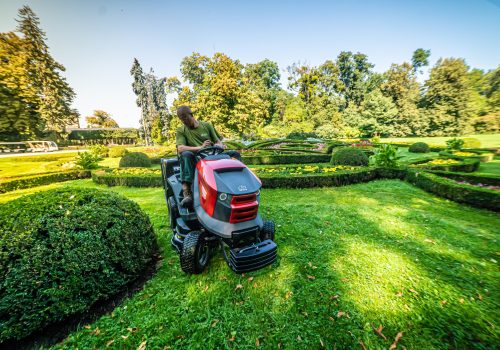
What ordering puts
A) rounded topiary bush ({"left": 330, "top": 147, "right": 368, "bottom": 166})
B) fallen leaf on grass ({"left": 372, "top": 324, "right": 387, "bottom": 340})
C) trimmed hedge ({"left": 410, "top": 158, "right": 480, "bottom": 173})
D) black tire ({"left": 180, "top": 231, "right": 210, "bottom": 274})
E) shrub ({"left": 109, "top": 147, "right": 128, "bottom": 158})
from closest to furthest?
1. fallen leaf on grass ({"left": 372, "top": 324, "right": 387, "bottom": 340})
2. black tire ({"left": 180, "top": 231, "right": 210, "bottom": 274})
3. trimmed hedge ({"left": 410, "top": 158, "right": 480, "bottom": 173})
4. rounded topiary bush ({"left": 330, "top": 147, "right": 368, "bottom": 166})
5. shrub ({"left": 109, "top": 147, "right": 128, "bottom": 158})

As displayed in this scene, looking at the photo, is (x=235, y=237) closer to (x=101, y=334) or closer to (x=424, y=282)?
(x=101, y=334)

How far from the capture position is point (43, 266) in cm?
199

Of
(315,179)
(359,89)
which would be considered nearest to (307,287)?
(315,179)

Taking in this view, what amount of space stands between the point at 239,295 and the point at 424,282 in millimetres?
2327

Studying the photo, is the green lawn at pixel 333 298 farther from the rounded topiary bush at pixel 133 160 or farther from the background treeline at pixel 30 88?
the background treeline at pixel 30 88

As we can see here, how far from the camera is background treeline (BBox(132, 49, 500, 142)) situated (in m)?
26.5

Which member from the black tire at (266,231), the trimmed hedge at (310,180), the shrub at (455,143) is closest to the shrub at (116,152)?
the trimmed hedge at (310,180)

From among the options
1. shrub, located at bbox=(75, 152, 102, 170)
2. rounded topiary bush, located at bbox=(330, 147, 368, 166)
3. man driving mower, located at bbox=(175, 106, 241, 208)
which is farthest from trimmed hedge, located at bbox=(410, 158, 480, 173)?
shrub, located at bbox=(75, 152, 102, 170)

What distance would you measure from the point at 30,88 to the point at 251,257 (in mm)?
47848

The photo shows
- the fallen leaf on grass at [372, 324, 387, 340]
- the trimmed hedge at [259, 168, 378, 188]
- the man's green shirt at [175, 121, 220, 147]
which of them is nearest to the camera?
the fallen leaf on grass at [372, 324, 387, 340]

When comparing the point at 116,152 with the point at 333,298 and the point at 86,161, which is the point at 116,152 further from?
the point at 333,298

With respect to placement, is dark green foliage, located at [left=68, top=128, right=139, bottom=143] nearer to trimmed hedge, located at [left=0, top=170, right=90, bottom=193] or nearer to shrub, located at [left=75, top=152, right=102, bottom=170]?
shrub, located at [left=75, top=152, right=102, bottom=170]

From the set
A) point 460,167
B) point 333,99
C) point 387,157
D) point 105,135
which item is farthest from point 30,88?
point 333,99

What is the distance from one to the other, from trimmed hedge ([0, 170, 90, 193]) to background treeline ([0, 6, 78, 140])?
2511 cm
